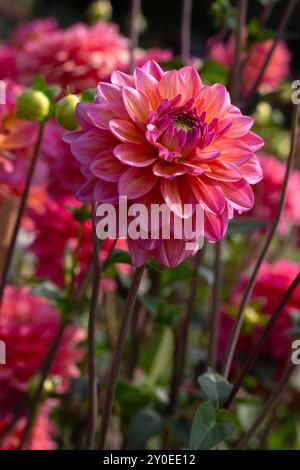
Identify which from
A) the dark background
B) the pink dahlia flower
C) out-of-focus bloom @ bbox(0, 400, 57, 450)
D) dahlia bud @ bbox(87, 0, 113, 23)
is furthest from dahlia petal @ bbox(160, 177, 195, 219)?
the dark background

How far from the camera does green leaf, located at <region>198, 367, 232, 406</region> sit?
1.82 feet

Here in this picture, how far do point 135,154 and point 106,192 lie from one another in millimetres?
33

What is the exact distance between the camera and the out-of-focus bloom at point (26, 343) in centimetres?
80

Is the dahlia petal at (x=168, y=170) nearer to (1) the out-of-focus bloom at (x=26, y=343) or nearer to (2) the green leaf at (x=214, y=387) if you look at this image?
(2) the green leaf at (x=214, y=387)

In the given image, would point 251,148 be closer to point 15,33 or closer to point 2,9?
point 15,33

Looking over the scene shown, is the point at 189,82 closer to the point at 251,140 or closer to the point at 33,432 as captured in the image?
the point at 251,140

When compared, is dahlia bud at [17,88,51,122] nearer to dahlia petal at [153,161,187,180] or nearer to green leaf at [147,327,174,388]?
dahlia petal at [153,161,187,180]

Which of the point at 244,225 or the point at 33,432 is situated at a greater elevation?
the point at 244,225

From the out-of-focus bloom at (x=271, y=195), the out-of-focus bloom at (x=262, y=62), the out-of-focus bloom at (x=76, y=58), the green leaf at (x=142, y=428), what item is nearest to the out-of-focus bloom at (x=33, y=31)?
the out-of-focus bloom at (x=76, y=58)

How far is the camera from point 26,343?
0.81 m

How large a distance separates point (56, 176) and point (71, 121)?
230 mm

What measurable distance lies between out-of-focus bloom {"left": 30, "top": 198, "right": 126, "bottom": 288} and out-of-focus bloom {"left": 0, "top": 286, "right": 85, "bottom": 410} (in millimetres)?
57

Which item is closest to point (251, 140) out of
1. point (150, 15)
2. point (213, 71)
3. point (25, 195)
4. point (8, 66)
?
point (25, 195)
